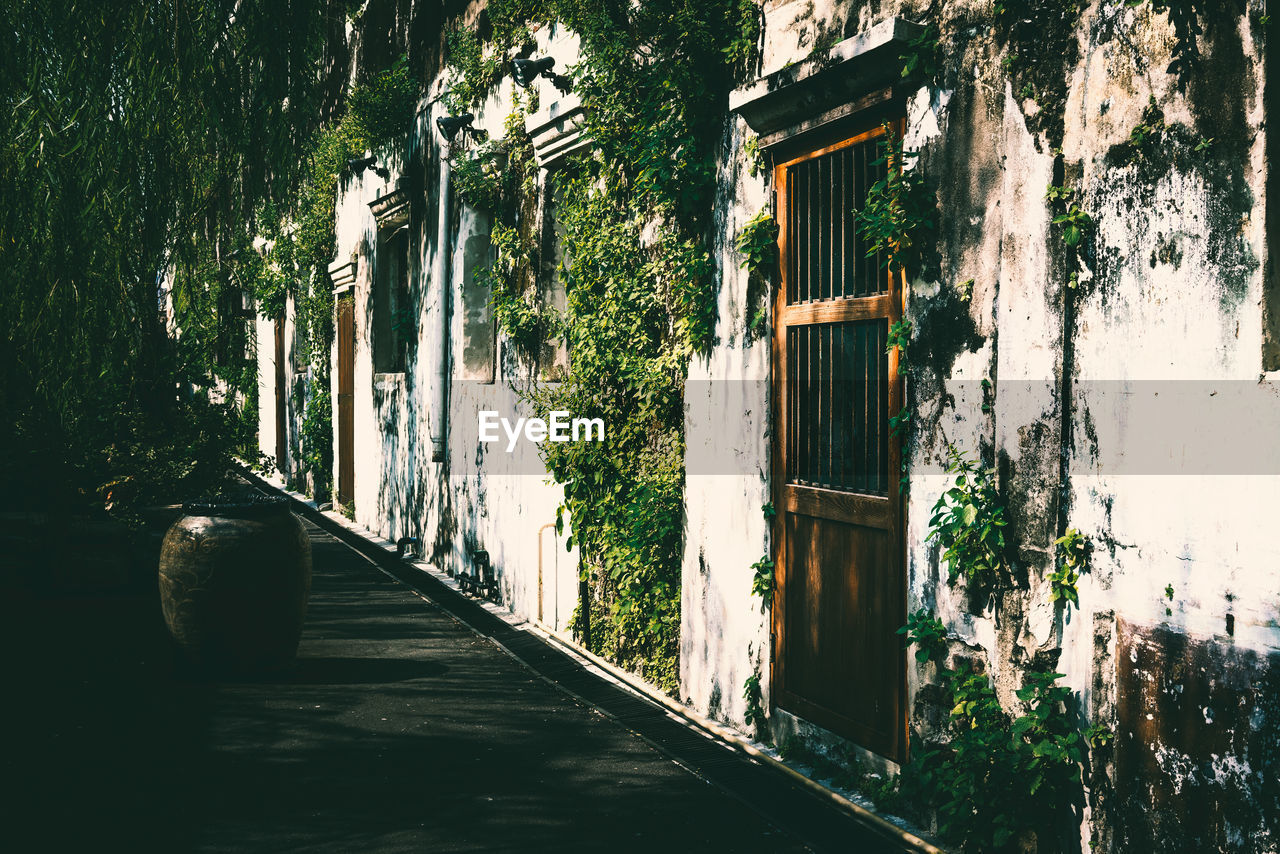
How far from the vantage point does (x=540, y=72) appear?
7.98m

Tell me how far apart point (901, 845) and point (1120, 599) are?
129 cm

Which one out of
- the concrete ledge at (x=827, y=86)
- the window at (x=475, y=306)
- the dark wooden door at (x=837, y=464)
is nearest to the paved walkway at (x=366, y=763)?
the dark wooden door at (x=837, y=464)

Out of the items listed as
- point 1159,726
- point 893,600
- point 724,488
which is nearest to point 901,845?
point 893,600

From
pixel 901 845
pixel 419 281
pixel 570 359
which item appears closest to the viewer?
pixel 901 845

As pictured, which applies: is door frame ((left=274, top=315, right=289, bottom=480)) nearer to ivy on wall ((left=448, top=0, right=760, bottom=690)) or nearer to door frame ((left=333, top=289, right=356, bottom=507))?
door frame ((left=333, top=289, right=356, bottom=507))

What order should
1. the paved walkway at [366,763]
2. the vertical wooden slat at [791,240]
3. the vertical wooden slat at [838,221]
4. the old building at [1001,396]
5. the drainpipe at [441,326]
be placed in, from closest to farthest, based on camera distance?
the old building at [1001,396]
the paved walkway at [366,763]
the vertical wooden slat at [838,221]
the vertical wooden slat at [791,240]
the drainpipe at [441,326]

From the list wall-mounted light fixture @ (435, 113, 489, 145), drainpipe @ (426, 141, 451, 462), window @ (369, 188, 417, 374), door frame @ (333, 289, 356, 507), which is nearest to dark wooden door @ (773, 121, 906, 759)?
wall-mounted light fixture @ (435, 113, 489, 145)

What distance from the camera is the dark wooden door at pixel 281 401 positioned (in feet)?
65.3

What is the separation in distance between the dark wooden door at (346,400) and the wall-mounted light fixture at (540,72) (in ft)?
23.6

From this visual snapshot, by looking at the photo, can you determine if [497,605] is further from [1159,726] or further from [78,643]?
[1159,726]

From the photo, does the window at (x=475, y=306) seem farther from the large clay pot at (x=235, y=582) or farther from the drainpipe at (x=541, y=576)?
the large clay pot at (x=235, y=582)

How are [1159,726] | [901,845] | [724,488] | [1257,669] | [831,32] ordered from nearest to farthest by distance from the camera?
[1257,669], [1159,726], [901,845], [831,32], [724,488]

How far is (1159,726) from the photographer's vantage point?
3.42 m

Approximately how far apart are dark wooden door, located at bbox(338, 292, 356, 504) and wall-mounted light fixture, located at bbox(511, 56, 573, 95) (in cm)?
719
